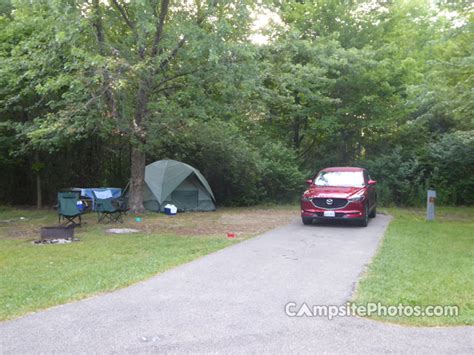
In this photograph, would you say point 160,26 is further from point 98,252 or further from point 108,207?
point 98,252

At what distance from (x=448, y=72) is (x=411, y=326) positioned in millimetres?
10943

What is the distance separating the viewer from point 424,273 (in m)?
6.62

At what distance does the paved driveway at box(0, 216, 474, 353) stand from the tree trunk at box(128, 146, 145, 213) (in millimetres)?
8771

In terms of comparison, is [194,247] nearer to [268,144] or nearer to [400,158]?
[268,144]

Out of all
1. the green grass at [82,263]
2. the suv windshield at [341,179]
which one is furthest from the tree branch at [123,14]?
the suv windshield at [341,179]

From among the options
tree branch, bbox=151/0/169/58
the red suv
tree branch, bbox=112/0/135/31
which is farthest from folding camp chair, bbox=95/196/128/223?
the red suv

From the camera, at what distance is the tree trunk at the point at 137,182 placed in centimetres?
1527

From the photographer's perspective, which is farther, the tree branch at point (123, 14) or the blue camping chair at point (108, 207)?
the tree branch at point (123, 14)

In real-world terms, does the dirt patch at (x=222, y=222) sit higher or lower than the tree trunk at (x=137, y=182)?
lower

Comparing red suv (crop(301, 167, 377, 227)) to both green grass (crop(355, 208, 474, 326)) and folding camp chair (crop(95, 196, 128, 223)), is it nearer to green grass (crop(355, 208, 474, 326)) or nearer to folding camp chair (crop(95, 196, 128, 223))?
green grass (crop(355, 208, 474, 326))

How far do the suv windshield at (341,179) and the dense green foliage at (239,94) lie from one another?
282 cm

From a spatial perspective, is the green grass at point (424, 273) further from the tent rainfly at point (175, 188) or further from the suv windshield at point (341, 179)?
the tent rainfly at point (175, 188)

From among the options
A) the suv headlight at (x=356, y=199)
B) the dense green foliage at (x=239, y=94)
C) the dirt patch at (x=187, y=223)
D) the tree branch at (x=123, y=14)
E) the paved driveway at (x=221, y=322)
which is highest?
the tree branch at (x=123, y=14)

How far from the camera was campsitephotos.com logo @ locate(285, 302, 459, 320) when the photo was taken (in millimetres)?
4801
